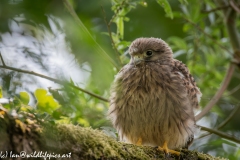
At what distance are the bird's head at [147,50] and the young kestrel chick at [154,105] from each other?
19 cm

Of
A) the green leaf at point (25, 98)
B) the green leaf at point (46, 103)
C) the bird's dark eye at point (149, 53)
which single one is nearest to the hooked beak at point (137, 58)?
the bird's dark eye at point (149, 53)

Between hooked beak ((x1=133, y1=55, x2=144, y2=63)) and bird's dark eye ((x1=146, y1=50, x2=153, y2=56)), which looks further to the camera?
bird's dark eye ((x1=146, y1=50, x2=153, y2=56))

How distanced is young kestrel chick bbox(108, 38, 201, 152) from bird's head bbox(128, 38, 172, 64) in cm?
19

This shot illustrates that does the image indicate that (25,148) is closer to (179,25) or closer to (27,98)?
(27,98)

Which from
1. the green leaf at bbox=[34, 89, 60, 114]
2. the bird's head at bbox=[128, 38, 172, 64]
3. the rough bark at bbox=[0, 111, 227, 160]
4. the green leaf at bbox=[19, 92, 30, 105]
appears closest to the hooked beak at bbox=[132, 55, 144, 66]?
the bird's head at bbox=[128, 38, 172, 64]

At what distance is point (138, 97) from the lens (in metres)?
3.96

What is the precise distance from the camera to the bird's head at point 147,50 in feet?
14.8

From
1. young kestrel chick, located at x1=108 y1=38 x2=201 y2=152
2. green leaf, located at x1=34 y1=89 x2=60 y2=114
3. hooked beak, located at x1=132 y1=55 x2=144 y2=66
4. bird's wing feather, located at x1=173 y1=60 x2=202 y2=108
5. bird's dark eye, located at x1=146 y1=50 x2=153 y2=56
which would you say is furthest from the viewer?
bird's dark eye, located at x1=146 y1=50 x2=153 y2=56

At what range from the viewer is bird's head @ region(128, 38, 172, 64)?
4.52 m

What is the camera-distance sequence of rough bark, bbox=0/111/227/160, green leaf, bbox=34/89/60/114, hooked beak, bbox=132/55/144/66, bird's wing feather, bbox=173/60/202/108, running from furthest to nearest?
1. hooked beak, bbox=132/55/144/66
2. bird's wing feather, bbox=173/60/202/108
3. green leaf, bbox=34/89/60/114
4. rough bark, bbox=0/111/227/160

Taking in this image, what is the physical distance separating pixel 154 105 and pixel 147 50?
0.93 metres

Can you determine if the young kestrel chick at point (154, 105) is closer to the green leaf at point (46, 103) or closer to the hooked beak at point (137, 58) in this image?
the hooked beak at point (137, 58)

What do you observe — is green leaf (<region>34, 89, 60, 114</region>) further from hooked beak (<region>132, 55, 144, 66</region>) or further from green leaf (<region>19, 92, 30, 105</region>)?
hooked beak (<region>132, 55, 144, 66</region>)

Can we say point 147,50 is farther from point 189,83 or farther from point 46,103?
point 46,103
